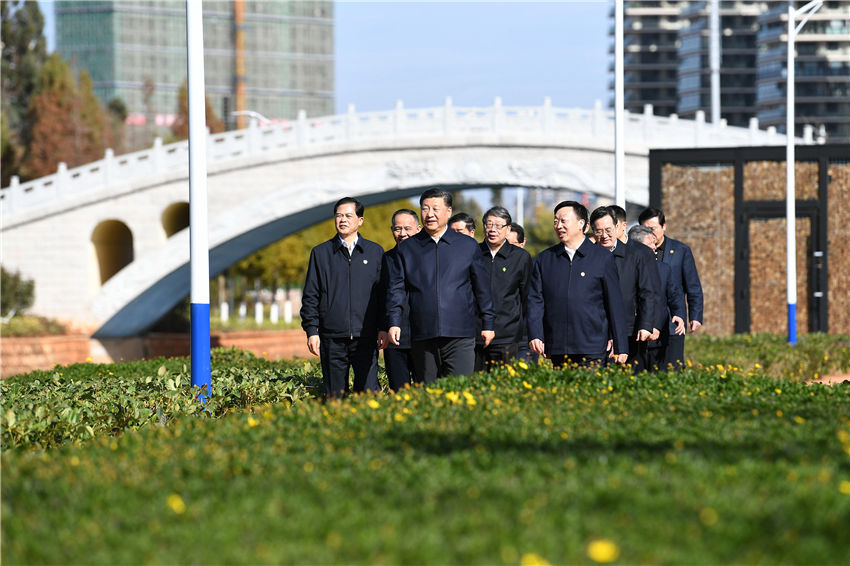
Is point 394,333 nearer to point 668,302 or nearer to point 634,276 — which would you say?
point 634,276

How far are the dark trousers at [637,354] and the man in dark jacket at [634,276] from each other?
0.11 m

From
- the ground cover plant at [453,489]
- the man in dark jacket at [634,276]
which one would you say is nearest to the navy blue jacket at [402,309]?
the ground cover plant at [453,489]

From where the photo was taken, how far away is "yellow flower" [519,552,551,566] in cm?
386

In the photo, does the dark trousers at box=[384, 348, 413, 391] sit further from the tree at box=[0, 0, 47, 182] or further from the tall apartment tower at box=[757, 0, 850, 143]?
the tall apartment tower at box=[757, 0, 850, 143]

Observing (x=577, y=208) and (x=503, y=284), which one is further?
(x=503, y=284)

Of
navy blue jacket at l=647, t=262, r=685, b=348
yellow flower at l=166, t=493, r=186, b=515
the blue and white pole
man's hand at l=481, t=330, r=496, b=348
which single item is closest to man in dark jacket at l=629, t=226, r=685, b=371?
navy blue jacket at l=647, t=262, r=685, b=348

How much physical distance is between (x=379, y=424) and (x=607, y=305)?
3.17 meters

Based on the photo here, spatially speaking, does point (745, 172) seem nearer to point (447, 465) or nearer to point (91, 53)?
point (447, 465)

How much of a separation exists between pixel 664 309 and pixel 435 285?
2.60 metres

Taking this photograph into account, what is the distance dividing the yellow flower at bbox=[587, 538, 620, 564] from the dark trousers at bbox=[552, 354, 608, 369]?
5.35 m

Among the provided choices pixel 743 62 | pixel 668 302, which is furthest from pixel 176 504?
pixel 743 62

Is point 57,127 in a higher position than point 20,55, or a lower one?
lower

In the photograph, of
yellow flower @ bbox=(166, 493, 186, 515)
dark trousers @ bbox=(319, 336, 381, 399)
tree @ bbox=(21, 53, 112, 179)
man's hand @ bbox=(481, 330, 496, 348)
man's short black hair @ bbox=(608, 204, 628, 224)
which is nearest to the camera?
yellow flower @ bbox=(166, 493, 186, 515)

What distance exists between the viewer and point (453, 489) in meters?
4.91
